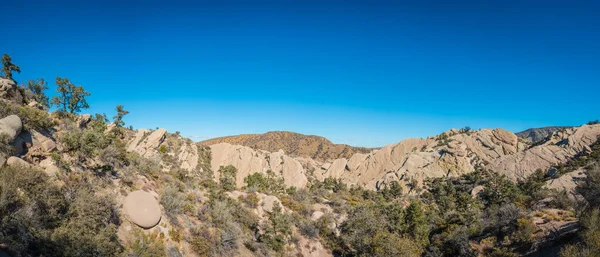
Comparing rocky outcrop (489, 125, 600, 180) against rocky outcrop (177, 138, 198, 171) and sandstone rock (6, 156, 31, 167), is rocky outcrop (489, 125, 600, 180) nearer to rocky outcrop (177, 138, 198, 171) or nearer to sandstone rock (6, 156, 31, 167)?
sandstone rock (6, 156, 31, 167)

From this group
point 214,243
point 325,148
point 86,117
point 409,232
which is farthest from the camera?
point 325,148

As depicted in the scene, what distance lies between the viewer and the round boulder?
40.0 feet

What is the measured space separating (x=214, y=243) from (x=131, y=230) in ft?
16.0

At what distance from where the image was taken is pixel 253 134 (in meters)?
131

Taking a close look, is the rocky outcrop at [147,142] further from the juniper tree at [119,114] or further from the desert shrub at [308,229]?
the desert shrub at [308,229]

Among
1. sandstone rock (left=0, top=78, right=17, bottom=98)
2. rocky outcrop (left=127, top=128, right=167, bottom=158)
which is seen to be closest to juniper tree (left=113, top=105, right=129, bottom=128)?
rocky outcrop (left=127, top=128, right=167, bottom=158)

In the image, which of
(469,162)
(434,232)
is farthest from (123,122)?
(469,162)

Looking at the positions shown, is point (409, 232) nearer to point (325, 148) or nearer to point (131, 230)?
point (131, 230)

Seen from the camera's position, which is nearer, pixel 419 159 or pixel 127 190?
pixel 127 190

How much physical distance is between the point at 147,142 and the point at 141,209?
43853mm

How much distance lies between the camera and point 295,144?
116375mm

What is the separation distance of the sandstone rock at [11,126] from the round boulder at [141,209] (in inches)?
200

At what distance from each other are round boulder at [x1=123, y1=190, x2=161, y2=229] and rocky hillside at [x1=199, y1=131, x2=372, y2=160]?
280 feet

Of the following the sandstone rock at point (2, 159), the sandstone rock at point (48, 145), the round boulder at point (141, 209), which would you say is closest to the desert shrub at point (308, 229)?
the round boulder at point (141, 209)
